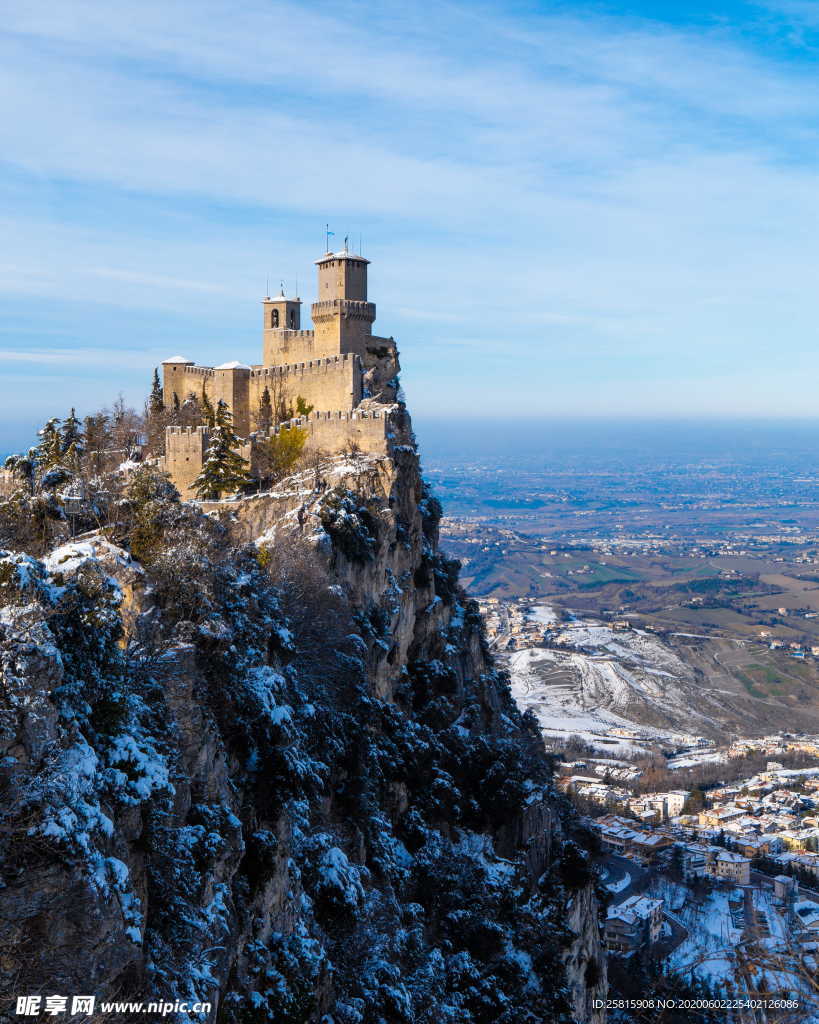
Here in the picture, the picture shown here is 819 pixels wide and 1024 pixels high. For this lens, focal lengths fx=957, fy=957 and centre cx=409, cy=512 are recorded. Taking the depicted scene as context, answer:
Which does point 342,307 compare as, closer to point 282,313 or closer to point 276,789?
point 282,313

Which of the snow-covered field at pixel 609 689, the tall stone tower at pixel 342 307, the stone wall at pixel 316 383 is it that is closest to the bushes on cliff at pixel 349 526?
the stone wall at pixel 316 383

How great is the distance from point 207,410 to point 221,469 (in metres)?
4.71

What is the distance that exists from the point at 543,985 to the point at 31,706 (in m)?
19.2

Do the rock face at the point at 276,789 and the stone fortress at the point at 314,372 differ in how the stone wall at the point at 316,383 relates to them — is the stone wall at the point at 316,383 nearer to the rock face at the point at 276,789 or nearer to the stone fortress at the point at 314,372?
the stone fortress at the point at 314,372

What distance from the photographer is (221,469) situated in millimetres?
30688

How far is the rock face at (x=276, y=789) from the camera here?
33.9ft

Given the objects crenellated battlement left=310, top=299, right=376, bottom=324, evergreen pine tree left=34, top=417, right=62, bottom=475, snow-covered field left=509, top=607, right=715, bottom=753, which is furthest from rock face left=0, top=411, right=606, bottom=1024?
snow-covered field left=509, top=607, right=715, bottom=753

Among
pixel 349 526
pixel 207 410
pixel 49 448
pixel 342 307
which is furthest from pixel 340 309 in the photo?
pixel 349 526

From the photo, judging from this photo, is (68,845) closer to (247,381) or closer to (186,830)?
(186,830)

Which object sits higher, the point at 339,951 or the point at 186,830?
the point at 186,830

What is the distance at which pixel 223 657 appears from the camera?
51.5 feet

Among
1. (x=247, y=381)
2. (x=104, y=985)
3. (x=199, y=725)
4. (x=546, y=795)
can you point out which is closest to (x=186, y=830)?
(x=199, y=725)

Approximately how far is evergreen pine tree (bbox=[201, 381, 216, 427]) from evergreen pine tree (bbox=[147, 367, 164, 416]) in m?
2.05

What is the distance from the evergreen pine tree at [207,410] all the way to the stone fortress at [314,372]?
21cm
